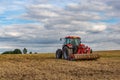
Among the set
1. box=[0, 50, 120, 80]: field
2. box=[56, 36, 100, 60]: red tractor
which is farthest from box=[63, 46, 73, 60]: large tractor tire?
box=[0, 50, 120, 80]: field

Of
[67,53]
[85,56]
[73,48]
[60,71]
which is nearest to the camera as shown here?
[60,71]

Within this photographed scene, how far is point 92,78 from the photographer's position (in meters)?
14.0

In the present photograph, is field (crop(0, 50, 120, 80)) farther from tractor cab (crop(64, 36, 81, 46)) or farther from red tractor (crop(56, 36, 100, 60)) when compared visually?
tractor cab (crop(64, 36, 81, 46))

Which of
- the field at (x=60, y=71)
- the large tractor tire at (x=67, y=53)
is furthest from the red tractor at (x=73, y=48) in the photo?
the field at (x=60, y=71)

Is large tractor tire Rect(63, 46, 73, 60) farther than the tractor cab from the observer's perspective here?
No

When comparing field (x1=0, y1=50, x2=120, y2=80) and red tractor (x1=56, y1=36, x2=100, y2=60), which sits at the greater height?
red tractor (x1=56, y1=36, x2=100, y2=60)

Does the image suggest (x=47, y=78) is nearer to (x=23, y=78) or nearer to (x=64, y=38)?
(x=23, y=78)

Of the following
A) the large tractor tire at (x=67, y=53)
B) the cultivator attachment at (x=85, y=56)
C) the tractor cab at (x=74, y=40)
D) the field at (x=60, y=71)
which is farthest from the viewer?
the tractor cab at (x=74, y=40)

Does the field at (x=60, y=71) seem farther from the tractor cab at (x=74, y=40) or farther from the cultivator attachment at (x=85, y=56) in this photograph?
the tractor cab at (x=74, y=40)

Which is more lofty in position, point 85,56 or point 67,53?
point 67,53

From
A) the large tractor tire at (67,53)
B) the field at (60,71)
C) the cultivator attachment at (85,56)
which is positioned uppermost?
the large tractor tire at (67,53)

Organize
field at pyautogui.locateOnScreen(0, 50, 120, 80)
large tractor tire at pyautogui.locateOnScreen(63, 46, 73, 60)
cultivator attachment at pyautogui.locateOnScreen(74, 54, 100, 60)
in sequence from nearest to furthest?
field at pyautogui.locateOnScreen(0, 50, 120, 80)
cultivator attachment at pyautogui.locateOnScreen(74, 54, 100, 60)
large tractor tire at pyautogui.locateOnScreen(63, 46, 73, 60)

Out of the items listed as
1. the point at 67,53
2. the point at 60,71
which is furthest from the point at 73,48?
the point at 60,71

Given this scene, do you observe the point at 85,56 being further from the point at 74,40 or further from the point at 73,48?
the point at 74,40
